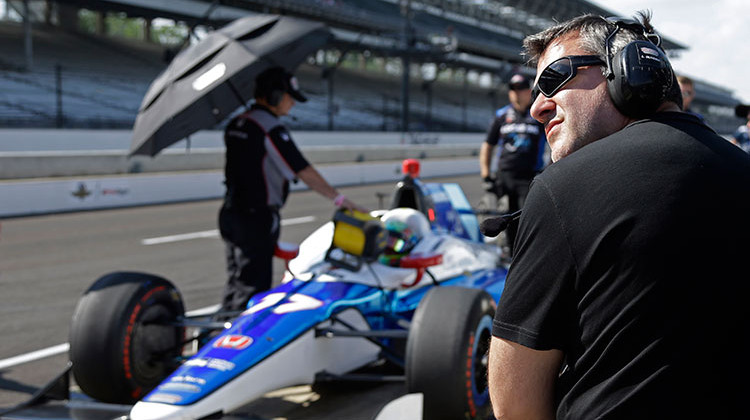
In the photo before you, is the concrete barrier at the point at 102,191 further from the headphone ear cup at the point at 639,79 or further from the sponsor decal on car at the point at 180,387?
the headphone ear cup at the point at 639,79

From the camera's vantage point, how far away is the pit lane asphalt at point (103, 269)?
424 cm

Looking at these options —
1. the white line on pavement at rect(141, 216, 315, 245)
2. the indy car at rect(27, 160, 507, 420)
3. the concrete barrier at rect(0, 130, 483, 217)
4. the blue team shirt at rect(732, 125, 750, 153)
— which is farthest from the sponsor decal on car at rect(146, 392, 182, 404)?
the concrete barrier at rect(0, 130, 483, 217)

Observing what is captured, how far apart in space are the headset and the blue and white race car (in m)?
2.15

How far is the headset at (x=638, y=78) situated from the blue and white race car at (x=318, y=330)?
215 cm

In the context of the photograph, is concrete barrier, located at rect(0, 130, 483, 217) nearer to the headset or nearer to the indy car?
the indy car

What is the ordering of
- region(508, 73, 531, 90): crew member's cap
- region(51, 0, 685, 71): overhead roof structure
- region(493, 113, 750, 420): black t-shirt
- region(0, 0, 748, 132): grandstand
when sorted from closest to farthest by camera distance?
region(493, 113, 750, 420): black t-shirt, region(508, 73, 531, 90): crew member's cap, region(0, 0, 748, 132): grandstand, region(51, 0, 685, 71): overhead roof structure

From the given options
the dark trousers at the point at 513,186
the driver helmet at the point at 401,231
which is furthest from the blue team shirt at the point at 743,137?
the driver helmet at the point at 401,231

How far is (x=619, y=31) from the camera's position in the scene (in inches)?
57.7

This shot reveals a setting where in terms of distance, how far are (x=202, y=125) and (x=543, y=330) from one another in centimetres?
363

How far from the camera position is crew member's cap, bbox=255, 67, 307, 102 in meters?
4.40

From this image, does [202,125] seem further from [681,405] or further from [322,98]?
[322,98]

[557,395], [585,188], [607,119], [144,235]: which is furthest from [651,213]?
[144,235]

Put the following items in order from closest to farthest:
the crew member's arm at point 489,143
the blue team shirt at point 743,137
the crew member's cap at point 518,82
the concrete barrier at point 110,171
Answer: the crew member's cap at point 518,82 < the blue team shirt at point 743,137 < the crew member's arm at point 489,143 < the concrete barrier at point 110,171

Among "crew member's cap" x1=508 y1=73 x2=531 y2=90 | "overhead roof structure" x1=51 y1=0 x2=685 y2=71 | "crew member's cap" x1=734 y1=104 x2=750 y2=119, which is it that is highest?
"overhead roof structure" x1=51 y1=0 x2=685 y2=71
